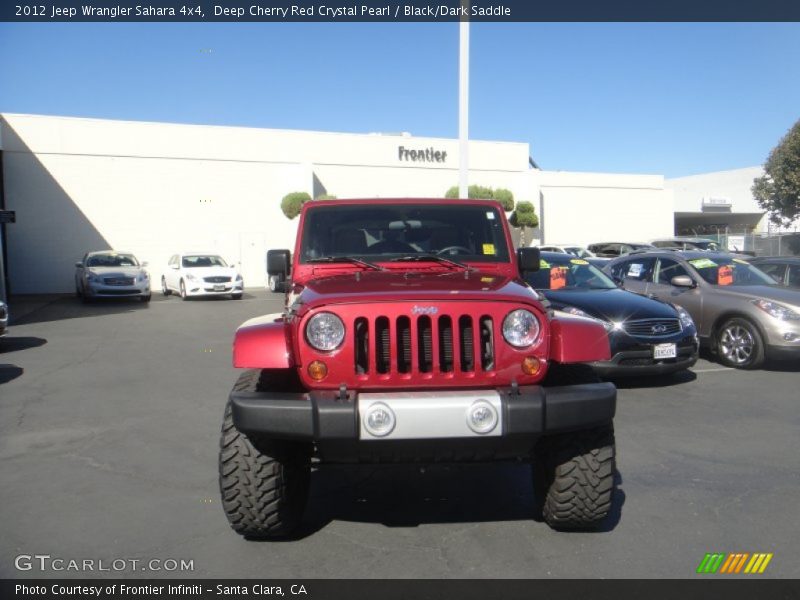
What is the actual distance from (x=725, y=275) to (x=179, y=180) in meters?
22.8

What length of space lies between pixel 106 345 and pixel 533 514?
384 inches

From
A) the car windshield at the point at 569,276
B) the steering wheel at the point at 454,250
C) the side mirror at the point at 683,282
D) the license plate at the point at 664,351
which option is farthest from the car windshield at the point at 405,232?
the side mirror at the point at 683,282

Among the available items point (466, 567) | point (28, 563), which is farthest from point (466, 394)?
point (28, 563)

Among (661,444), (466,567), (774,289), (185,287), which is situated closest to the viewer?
(466,567)

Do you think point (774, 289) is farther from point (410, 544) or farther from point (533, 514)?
point (410, 544)

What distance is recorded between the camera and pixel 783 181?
3288 centimetres

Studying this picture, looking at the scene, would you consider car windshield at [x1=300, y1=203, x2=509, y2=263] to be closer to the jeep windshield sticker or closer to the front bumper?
the front bumper

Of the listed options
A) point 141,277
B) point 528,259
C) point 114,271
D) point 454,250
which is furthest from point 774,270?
point 114,271

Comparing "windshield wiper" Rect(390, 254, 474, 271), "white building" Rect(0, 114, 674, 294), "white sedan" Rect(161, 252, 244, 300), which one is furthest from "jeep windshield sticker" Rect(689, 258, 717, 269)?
"white building" Rect(0, 114, 674, 294)

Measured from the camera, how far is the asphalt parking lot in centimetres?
361

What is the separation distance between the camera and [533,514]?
4195mm

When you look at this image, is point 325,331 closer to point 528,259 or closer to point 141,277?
point 528,259

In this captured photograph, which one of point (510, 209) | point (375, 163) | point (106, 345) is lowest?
point (106, 345)

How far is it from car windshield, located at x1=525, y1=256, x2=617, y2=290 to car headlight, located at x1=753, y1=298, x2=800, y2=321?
1.79 meters
